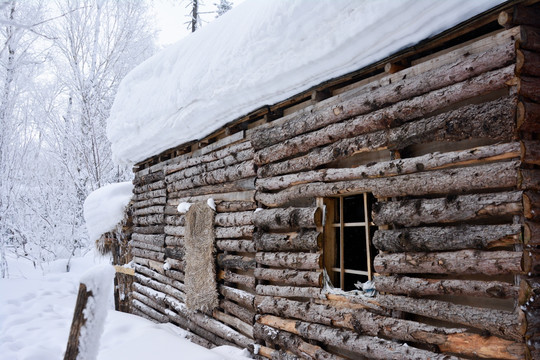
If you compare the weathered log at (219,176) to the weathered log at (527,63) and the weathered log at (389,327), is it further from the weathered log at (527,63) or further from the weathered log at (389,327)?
the weathered log at (527,63)

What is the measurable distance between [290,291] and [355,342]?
115 centimetres

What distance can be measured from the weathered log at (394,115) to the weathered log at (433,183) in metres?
0.52

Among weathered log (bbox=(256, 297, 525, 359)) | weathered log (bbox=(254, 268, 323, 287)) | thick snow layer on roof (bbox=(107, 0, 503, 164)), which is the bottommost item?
weathered log (bbox=(256, 297, 525, 359))

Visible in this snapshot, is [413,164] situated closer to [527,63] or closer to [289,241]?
[527,63]

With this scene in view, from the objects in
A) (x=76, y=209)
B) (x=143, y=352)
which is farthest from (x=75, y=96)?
(x=143, y=352)

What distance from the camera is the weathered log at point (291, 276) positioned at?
177 inches

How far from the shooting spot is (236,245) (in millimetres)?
6020

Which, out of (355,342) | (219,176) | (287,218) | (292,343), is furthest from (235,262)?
(355,342)

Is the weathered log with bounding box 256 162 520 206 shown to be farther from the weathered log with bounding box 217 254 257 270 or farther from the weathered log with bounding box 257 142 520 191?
the weathered log with bounding box 217 254 257 270

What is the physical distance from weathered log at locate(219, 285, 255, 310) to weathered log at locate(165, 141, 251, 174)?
212 centimetres

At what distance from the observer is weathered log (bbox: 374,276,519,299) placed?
2.86m

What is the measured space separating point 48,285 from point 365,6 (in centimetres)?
1347


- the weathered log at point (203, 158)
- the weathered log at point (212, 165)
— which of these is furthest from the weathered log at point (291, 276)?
the weathered log at point (203, 158)

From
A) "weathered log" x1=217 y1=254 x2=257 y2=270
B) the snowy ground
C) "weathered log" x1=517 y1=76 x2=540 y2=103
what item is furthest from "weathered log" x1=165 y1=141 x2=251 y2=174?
"weathered log" x1=517 y1=76 x2=540 y2=103
